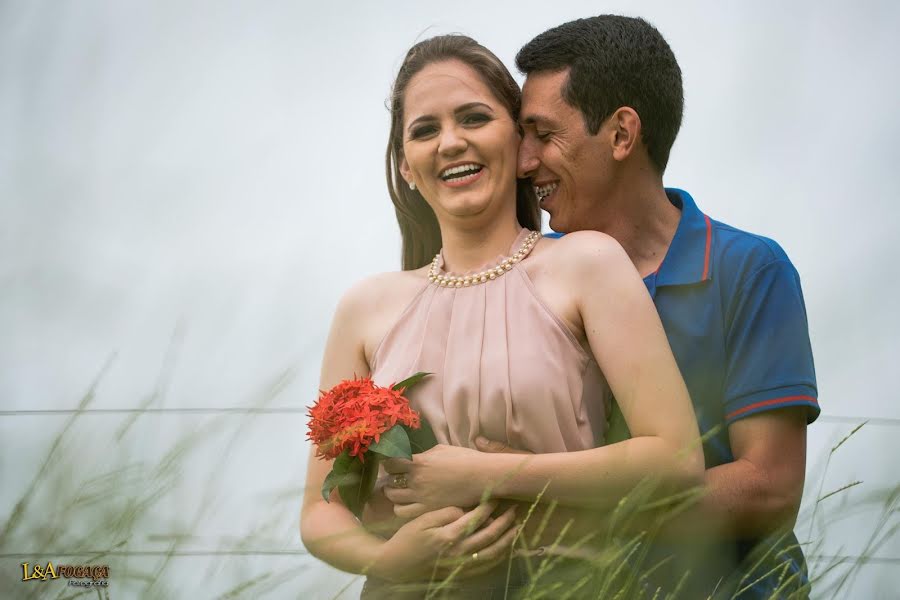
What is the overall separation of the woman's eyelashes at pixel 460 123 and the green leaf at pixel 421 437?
0.93 meters

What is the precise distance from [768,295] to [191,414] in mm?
2187

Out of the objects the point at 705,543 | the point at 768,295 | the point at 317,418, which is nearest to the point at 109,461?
the point at 317,418

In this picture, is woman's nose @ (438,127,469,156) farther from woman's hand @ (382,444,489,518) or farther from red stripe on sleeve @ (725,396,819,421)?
red stripe on sleeve @ (725,396,819,421)

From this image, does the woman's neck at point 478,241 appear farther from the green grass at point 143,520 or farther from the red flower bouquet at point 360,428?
the green grass at point 143,520

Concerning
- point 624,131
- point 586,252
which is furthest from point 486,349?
point 624,131

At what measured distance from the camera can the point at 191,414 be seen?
2193 millimetres

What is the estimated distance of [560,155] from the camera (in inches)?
147

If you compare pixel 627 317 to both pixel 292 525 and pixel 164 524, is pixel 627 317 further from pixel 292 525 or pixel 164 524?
pixel 164 524

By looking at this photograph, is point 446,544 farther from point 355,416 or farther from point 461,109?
point 461,109

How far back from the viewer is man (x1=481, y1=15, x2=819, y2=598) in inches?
131

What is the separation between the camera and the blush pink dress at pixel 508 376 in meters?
2.97

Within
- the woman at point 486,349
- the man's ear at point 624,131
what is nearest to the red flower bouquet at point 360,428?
the woman at point 486,349

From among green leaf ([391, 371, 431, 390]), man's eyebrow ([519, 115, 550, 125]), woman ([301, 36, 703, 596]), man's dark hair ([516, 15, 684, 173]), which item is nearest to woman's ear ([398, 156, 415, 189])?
woman ([301, 36, 703, 596])

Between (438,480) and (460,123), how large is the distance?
116cm
